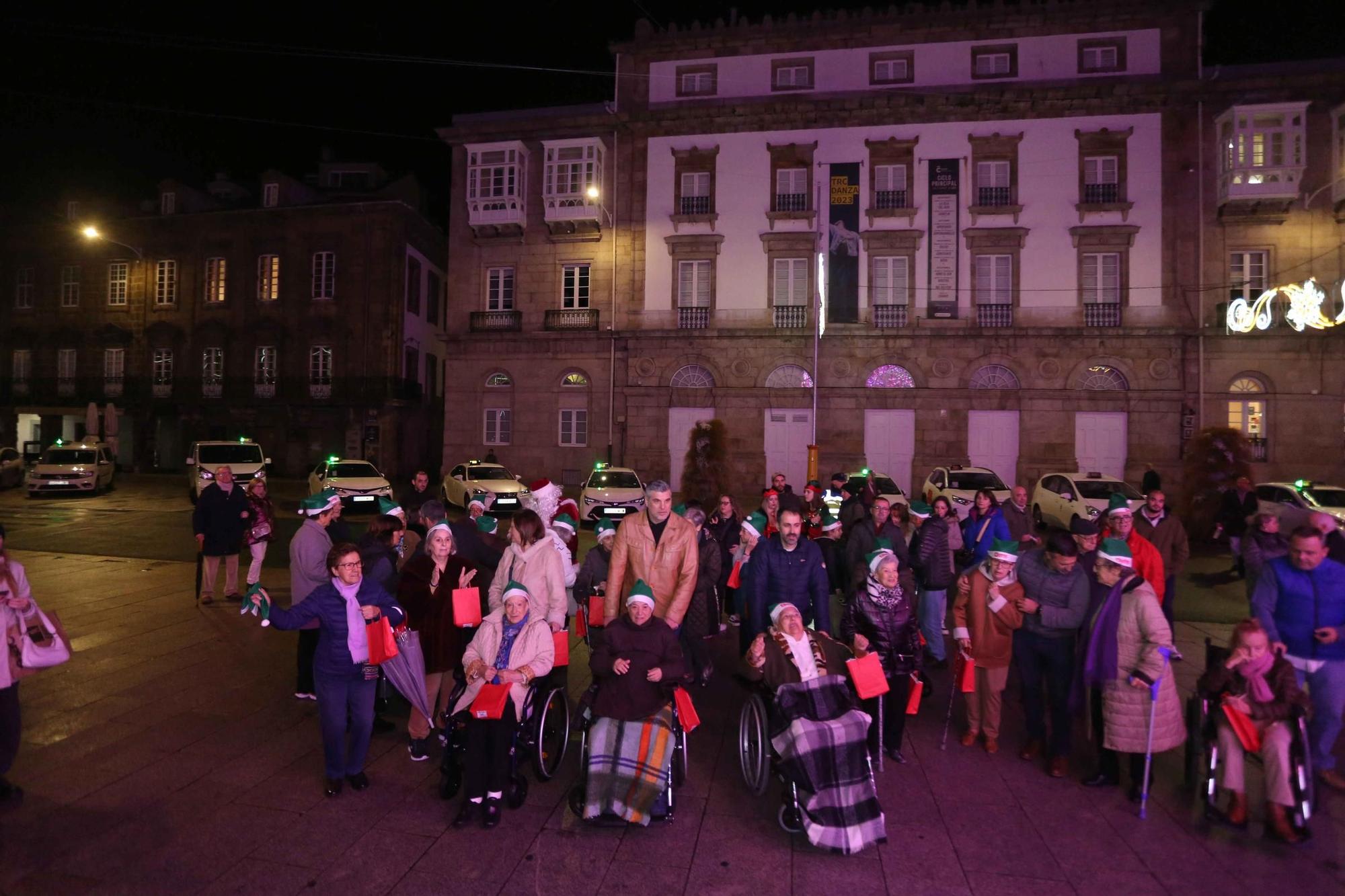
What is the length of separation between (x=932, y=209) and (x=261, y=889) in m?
26.8

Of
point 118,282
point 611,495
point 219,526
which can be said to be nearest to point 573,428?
point 611,495

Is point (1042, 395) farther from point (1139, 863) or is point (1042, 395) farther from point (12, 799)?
point (12, 799)

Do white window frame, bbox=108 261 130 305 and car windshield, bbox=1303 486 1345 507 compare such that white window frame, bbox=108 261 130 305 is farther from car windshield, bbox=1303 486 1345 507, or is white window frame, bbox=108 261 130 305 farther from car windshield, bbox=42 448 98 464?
car windshield, bbox=1303 486 1345 507

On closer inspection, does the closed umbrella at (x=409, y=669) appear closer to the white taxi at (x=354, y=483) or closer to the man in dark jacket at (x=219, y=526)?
the man in dark jacket at (x=219, y=526)

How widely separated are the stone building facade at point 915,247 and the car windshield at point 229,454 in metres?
8.02

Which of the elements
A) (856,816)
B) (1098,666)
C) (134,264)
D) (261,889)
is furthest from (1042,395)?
(134,264)

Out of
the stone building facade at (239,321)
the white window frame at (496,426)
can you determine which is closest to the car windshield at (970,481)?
the white window frame at (496,426)

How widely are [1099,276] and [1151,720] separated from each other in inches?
958

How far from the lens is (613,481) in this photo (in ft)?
63.1

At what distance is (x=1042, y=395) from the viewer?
80.5ft

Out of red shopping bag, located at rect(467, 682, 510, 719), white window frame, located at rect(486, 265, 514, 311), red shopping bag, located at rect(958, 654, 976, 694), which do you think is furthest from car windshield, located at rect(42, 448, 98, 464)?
red shopping bag, located at rect(958, 654, 976, 694)

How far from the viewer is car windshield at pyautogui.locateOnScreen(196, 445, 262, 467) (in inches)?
857

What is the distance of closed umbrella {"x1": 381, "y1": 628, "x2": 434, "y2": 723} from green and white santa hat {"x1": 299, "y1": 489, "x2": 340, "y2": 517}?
191 centimetres

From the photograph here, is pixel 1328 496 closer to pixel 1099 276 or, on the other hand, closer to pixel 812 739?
pixel 1099 276
